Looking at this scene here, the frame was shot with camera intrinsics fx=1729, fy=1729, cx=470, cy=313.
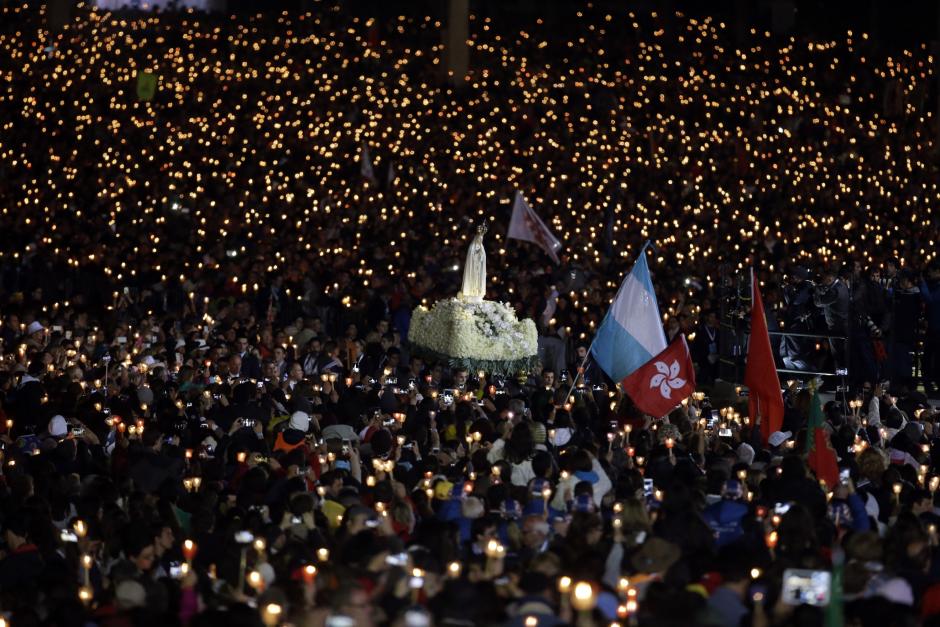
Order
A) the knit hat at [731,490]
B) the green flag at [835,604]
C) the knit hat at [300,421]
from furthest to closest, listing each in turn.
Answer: the knit hat at [300,421] → the knit hat at [731,490] → the green flag at [835,604]

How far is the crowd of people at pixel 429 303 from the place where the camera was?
936cm

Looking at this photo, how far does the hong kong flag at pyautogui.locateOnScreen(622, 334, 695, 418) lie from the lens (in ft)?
50.5

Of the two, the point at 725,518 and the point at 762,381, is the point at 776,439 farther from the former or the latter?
the point at 725,518

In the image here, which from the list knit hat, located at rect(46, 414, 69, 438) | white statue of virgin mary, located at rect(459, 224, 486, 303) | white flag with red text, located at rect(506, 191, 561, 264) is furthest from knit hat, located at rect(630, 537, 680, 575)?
white flag with red text, located at rect(506, 191, 561, 264)

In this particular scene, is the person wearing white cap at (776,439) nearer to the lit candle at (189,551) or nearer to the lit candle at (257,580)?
the lit candle at (189,551)

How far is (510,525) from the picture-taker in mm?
10383

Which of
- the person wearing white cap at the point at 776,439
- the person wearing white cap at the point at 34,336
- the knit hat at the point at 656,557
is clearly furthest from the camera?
the person wearing white cap at the point at 34,336

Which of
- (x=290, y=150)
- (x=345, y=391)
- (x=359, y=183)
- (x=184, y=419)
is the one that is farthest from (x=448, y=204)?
(x=184, y=419)

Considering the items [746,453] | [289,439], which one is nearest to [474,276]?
[289,439]

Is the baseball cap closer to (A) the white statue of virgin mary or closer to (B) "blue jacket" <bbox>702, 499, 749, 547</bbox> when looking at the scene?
(B) "blue jacket" <bbox>702, 499, 749, 547</bbox>

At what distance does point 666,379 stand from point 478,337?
20.1 ft

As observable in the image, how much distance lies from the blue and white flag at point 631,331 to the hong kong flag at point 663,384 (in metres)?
1.15

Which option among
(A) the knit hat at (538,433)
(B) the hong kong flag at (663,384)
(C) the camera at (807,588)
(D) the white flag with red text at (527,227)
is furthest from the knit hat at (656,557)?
(D) the white flag with red text at (527,227)

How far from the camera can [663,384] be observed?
15.4m
